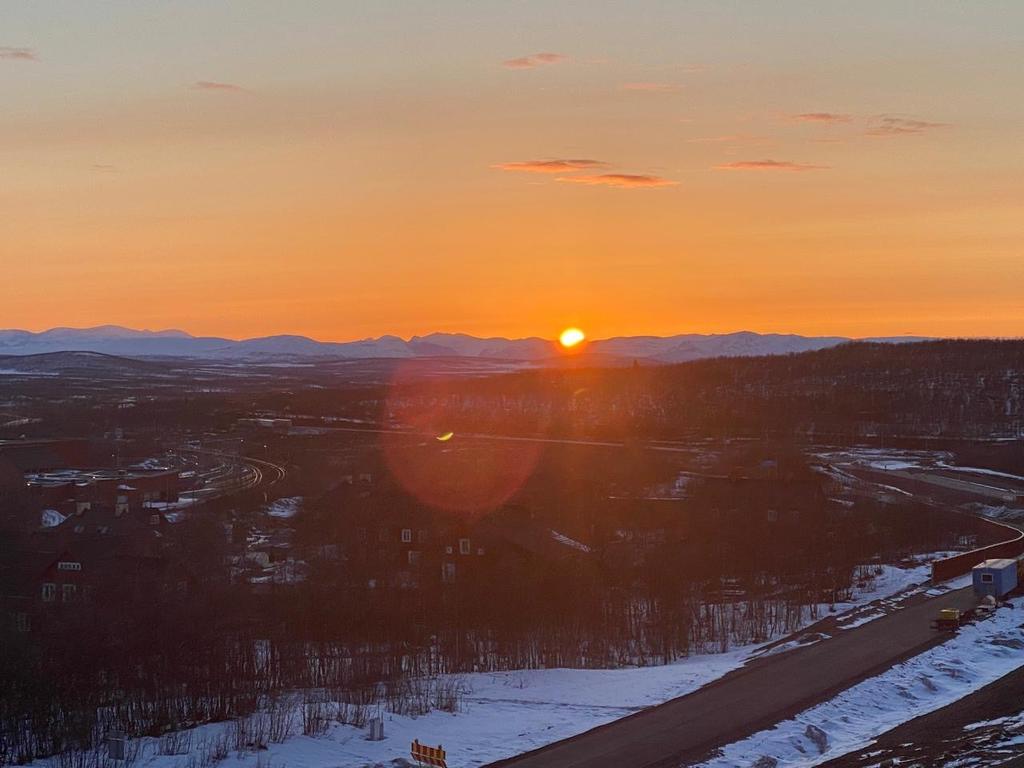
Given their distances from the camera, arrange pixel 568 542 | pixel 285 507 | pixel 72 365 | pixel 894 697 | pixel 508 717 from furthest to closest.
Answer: pixel 72 365, pixel 285 507, pixel 568 542, pixel 894 697, pixel 508 717

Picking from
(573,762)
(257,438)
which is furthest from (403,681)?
(257,438)

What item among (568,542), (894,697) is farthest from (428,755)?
(568,542)

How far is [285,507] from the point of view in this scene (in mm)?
39562

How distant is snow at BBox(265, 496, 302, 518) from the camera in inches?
1500

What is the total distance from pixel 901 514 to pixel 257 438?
3973 cm

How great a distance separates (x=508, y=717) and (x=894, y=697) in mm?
5015

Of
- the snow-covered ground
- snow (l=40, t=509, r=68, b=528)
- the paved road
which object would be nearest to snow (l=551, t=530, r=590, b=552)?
the snow-covered ground

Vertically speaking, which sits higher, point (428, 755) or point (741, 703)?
point (428, 755)

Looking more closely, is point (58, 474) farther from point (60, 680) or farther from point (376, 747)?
point (376, 747)

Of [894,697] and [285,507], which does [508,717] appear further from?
[285,507]

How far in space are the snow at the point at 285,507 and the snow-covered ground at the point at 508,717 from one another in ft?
71.6

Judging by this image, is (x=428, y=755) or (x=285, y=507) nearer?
(x=428, y=755)

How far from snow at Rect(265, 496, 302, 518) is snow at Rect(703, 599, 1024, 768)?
80.3 ft

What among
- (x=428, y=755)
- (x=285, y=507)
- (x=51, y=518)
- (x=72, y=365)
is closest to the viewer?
(x=428, y=755)
